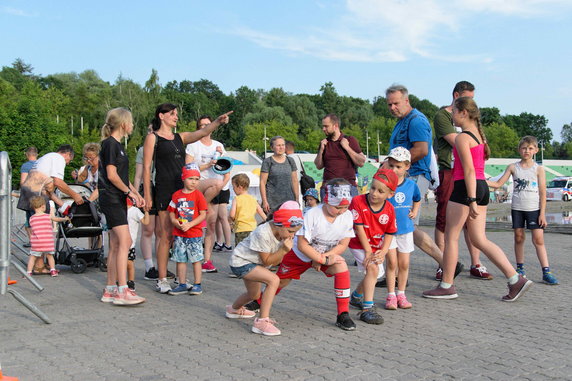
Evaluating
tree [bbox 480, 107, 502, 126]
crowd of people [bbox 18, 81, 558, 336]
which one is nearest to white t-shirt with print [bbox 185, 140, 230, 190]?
crowd of people [bbox 18, 81, 558, 336]

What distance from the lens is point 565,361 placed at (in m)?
3.90

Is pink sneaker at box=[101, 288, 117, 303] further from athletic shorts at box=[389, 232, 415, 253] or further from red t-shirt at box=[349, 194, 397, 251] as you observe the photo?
athletic shorts at box=[389, 232, 415, 253]

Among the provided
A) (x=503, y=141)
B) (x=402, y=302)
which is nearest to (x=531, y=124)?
(x=503, y=141)

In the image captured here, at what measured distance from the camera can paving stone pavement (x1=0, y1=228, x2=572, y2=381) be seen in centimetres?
373

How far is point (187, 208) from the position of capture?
6.45 metres

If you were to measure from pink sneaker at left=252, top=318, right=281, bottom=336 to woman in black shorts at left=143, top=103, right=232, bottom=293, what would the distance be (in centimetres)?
211

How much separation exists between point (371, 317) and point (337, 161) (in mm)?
3281

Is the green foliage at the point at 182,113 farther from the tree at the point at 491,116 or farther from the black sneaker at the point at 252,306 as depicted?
the black sneaker at the point at 252,306

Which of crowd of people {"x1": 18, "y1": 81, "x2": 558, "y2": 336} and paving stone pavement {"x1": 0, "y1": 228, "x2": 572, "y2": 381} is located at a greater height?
crowd of people {"x1": 18, "y1": 81, "x2": 558, "y2": 336}

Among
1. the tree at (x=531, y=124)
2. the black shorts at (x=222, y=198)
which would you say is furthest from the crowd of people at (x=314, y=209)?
the tree at (x=531, y=124)

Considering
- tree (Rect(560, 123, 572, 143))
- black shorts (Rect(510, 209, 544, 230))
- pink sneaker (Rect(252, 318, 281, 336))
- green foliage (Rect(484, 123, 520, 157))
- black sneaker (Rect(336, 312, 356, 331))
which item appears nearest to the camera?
pink sneaker (Rect(252, 318, 281, 336))

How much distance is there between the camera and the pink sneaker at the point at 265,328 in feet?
15.4

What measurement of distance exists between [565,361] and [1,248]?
416 cm

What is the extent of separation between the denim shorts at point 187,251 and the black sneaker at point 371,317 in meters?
2.20
